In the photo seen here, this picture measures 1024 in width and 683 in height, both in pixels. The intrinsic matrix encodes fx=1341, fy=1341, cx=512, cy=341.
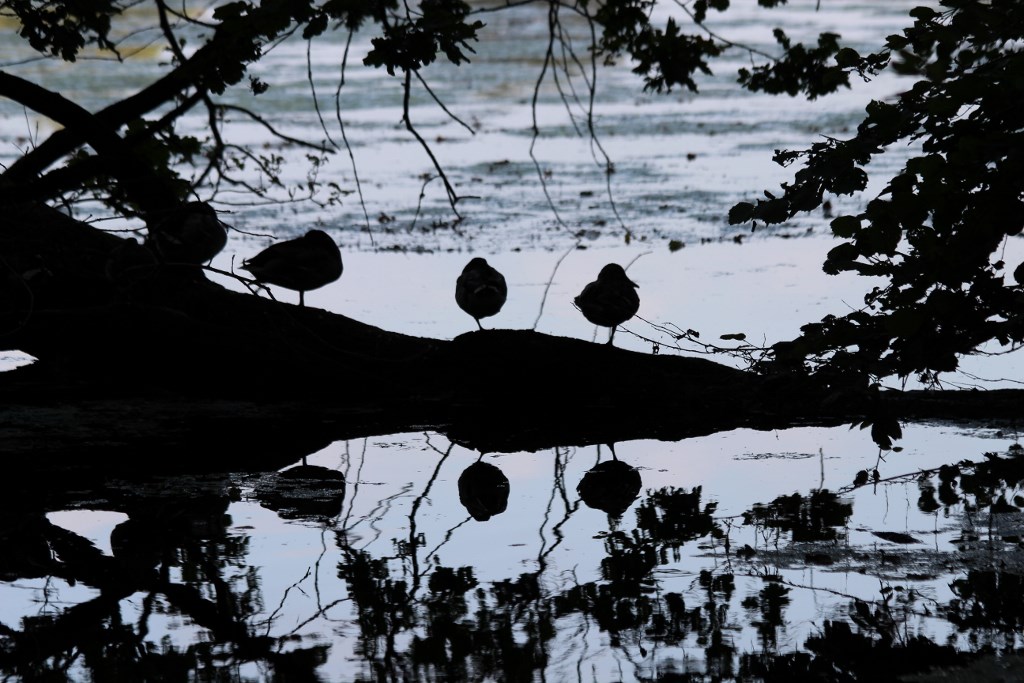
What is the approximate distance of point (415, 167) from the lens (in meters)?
→ 15.6

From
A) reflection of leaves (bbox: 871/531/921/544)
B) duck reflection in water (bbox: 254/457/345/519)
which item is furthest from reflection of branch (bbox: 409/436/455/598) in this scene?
reflection of leaves (bbox: 871/531/921/544)

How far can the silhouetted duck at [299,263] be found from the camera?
7.92 meters

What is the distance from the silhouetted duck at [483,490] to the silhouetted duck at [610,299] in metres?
1.78

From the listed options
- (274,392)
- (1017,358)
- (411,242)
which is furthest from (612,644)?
(411,242)

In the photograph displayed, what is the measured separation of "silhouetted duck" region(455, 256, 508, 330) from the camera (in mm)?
7570

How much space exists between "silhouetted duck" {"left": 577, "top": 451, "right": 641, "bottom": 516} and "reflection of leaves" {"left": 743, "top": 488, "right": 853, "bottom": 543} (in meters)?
0.51

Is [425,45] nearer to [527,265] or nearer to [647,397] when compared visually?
[647,397]

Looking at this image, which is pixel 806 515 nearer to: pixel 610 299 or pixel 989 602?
pixel 989 602

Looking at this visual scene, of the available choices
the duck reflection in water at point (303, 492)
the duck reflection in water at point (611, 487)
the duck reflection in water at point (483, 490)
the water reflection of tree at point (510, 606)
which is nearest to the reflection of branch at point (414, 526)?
the water reflection of tree at point (510, 606)

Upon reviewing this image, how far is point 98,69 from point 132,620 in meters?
21.2

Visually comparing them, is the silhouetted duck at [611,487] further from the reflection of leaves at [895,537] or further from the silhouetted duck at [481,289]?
the silhouetted duck at [481,289]

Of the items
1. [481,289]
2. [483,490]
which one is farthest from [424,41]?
[481,289]

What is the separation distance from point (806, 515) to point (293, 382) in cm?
314

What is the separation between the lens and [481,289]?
24.8ft
